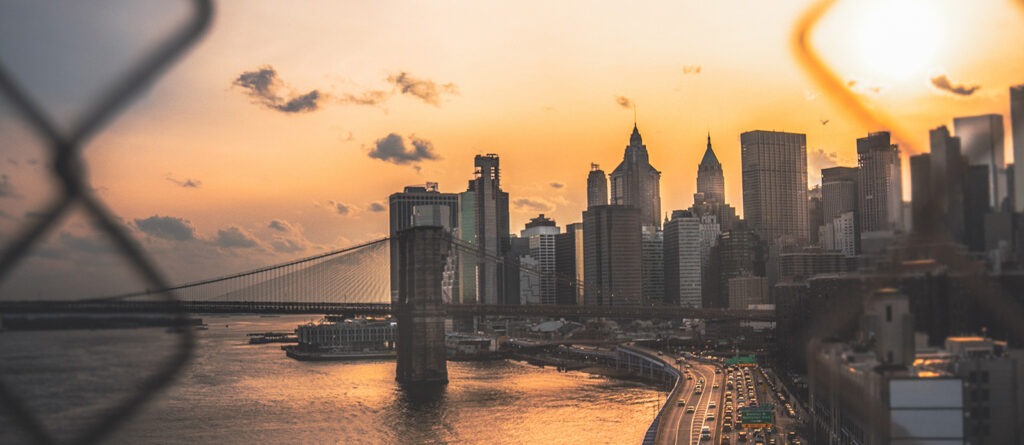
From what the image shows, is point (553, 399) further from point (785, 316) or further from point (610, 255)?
point (610, 255)

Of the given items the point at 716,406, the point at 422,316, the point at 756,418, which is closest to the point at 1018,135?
the point at 756,418

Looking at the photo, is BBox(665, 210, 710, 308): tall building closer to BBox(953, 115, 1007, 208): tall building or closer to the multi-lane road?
the multi-lane road

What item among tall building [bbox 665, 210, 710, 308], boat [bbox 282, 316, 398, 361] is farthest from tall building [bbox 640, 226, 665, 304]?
boat [bbox 282, 316, 398, 361]

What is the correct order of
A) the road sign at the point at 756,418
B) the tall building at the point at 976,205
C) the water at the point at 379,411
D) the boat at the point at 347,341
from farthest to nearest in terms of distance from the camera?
the boat at the point at 347,341
the water at the point at 379,411
the road sign at the point at 756,418
the tall building at the point at 976,205

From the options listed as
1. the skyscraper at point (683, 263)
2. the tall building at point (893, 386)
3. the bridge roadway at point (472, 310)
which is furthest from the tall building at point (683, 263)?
the tall building at point (893, 386)

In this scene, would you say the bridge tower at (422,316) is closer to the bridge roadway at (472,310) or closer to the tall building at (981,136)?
the bridge roadway at (472,310)

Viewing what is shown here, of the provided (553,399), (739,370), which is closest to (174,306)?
(553,399)
